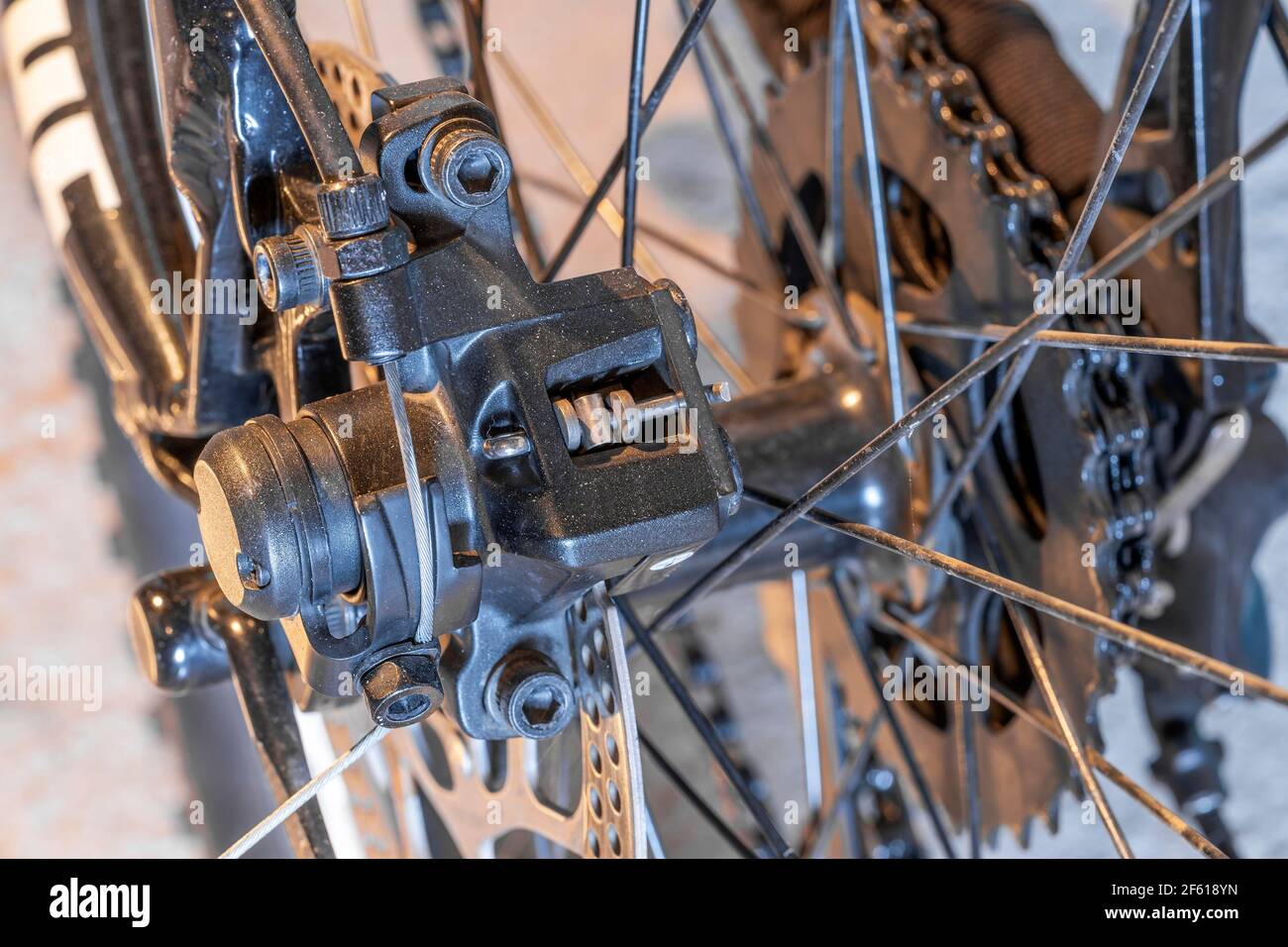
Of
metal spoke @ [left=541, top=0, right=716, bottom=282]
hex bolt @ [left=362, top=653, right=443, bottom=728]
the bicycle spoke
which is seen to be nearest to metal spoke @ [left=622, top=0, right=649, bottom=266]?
metal spoke @ [left=541, top=0, right=716, bottom=282]

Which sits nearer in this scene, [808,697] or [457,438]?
[457,438]

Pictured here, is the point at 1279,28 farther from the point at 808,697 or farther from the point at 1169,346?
the point at 808,697

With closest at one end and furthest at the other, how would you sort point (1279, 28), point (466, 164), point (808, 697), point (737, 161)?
point (466, 164), point (1279, 28), point (737, 161), point (808, 697)

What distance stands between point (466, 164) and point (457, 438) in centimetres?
9

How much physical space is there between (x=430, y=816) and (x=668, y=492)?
0.39 metres

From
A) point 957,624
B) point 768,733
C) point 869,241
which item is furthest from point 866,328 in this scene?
point 768,733

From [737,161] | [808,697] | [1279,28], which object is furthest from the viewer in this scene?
[808,697]

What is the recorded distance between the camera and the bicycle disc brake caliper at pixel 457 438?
48cm

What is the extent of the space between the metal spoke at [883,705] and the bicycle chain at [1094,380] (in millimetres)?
171

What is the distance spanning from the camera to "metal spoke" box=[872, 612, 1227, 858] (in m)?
0.59

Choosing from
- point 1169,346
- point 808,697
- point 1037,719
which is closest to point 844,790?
point 808,697

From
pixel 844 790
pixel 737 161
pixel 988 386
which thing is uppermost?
pixel 737 161

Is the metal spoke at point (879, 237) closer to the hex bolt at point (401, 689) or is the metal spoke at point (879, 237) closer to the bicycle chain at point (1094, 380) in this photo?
the bicycle chain at point (1094, 380)

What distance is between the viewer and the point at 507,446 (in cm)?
49
